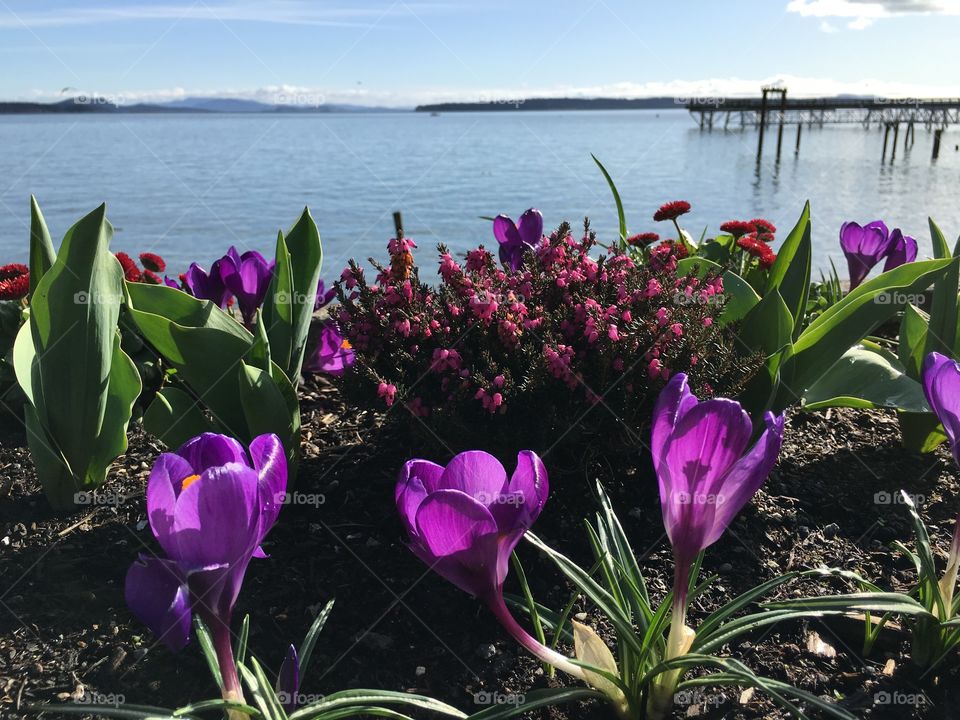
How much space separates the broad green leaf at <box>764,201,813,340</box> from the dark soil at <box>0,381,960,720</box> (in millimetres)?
543

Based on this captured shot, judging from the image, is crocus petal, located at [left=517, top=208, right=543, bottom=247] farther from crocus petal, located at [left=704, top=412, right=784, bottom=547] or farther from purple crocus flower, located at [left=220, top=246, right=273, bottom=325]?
crocus petal, located at [left=704, top=412, right=784, bottom=547]

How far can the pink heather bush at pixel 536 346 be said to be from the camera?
105 inches

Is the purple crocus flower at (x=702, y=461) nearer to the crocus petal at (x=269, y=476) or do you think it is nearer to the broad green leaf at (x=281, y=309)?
the crocus petal at (x=269, y=476)

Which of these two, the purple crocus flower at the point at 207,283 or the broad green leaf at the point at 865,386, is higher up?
→ the purple crocus flower at the point at 207,283

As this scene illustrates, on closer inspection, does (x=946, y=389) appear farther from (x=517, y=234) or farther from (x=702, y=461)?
(x=517, y=234)

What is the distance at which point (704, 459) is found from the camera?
1.51 meters

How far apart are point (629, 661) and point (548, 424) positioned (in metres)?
0.97

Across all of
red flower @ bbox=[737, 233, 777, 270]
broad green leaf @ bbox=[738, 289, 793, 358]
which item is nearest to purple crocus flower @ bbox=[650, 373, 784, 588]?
broad green leaf @ bbox=[738, 289, 793, 358]

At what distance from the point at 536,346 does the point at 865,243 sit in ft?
6.78

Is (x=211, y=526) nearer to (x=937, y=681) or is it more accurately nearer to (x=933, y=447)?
(x=937, y=681)


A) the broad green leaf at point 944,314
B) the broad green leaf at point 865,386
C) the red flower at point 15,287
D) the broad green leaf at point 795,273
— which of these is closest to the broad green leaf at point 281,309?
the red flower at point 15,287

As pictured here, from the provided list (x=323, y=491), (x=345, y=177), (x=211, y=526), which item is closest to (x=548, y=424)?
(x=323, y=491)

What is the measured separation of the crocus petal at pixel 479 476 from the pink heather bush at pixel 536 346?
0.93 m

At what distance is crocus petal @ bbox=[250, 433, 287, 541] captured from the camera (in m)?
1.50
